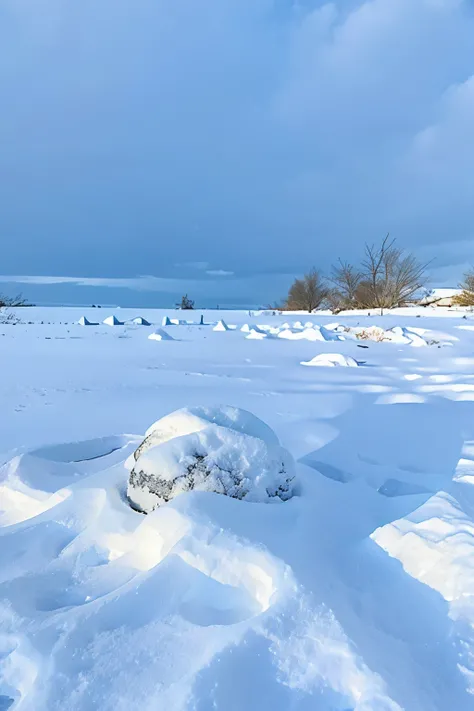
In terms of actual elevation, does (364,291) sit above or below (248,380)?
above

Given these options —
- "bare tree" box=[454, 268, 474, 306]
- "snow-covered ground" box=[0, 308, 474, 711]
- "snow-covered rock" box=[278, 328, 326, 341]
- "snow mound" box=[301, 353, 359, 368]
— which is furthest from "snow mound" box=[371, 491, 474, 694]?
"bare tree" box=[454, 268, 474, 306]

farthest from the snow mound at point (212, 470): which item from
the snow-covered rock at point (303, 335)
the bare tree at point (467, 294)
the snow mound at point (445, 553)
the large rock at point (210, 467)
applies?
the bare tree at point (467, 294)

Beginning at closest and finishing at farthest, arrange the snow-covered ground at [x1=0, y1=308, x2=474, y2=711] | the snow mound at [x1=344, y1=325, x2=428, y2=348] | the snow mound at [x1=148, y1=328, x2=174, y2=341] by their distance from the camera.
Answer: the snow-covered ground at [x1=0, y1=308, x2=474, y2=711] < the snow mound at [x1=148, y1=328, x2=174, y2=341] < the snow mound at [x1=344, y1=325, x2=428, y2=348]

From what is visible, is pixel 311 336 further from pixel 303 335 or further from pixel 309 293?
pixel 309 293

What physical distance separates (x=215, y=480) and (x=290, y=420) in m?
1.54

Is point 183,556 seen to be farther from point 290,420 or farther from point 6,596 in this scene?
point 290,420

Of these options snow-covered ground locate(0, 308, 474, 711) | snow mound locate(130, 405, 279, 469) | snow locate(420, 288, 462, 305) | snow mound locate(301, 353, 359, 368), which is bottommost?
snow-covered ground locate(0, 308, 474, 711)

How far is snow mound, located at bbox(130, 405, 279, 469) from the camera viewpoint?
185 cm

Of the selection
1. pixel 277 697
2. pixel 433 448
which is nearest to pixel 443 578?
pixel 277 697

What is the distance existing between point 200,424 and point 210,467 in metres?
0.23

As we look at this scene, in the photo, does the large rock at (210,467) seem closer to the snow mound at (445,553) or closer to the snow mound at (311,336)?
the snow mound at (445,553)

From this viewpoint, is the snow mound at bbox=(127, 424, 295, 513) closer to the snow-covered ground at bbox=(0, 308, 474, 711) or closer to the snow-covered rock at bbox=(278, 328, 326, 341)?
the snow-covered ground at bbox=(0, 308, 474, 711)

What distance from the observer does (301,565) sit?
124 cm

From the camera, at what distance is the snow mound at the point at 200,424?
1.85 m
